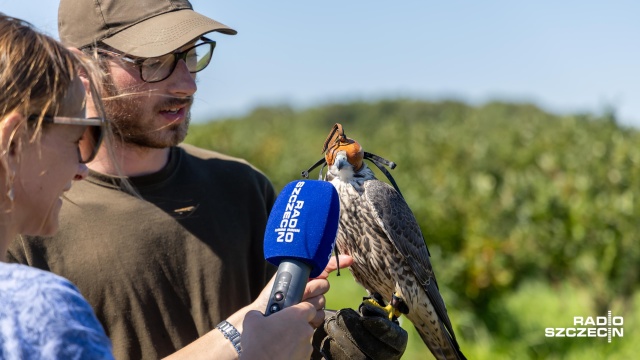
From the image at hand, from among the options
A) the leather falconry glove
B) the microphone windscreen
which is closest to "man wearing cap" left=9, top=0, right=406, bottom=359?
the leather falconry glove

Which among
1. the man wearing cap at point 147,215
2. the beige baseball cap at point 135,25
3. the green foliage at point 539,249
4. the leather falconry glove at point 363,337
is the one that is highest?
the beige baseball cap at point 135,25

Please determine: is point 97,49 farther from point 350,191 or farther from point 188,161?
point 350,191

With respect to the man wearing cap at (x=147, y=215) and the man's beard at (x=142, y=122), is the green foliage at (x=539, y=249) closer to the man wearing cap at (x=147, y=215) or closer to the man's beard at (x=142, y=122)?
the man wearing cap at (x=147, y=215)

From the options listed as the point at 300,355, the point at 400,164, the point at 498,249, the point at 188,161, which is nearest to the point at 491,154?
the point at 400,164

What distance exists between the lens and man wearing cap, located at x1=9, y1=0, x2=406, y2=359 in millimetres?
2895

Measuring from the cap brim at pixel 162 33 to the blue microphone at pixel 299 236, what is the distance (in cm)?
101

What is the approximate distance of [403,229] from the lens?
3.00 meters

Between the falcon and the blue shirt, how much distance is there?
1313mm

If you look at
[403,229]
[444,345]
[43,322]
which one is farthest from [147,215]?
[43,322]

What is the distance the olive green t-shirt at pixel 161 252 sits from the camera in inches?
114

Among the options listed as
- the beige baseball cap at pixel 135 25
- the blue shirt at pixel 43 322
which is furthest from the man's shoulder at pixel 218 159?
the blue shirt at pixel 43 322

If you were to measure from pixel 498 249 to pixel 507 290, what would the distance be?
497mm

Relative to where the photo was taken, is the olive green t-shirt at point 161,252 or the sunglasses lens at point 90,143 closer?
the sunglasses lens at point 90,143

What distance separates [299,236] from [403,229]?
1.04 metres
